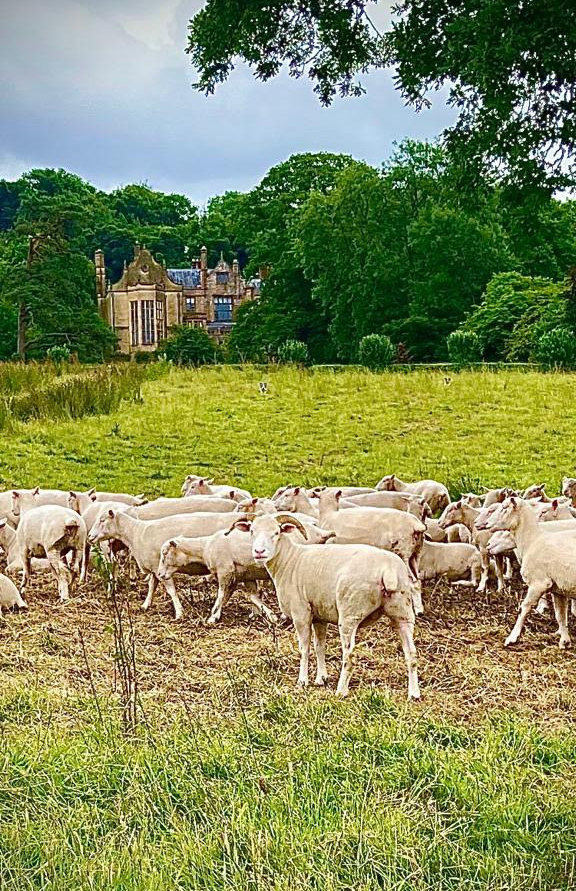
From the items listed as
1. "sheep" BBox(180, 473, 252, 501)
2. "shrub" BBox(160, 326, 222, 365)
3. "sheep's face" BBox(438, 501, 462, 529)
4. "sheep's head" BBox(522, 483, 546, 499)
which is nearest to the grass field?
"sheep's face" BBox(438, 501, 462, 529)

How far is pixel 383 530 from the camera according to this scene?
8.29 metres

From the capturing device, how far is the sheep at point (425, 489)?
11023 millimetres

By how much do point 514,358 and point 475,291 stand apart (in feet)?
42.2

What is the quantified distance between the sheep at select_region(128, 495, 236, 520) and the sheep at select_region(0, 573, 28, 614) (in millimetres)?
1586

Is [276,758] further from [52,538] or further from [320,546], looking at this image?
[52,538]

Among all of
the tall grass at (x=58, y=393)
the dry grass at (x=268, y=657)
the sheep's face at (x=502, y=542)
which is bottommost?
the dry grass at (x=268, y=657)

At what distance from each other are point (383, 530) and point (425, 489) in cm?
320

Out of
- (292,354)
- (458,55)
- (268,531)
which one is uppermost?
(458,55)

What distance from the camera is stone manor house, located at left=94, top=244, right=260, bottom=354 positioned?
68.3 m

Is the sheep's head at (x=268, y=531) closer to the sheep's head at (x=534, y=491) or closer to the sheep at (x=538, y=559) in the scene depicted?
the sheep at (x=538, y=559)

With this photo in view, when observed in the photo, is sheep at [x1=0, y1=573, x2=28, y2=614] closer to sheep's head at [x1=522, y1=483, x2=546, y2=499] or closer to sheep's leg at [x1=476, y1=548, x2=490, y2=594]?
sheep's leg at [x1=476, y1=548, x2=490, y2=594]

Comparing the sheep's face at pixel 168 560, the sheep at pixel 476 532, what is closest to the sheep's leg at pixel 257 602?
the sheep's face at pixel 168 560

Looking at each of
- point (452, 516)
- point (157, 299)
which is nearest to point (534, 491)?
point (452, 516)

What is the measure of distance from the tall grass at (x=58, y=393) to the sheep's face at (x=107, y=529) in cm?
852
